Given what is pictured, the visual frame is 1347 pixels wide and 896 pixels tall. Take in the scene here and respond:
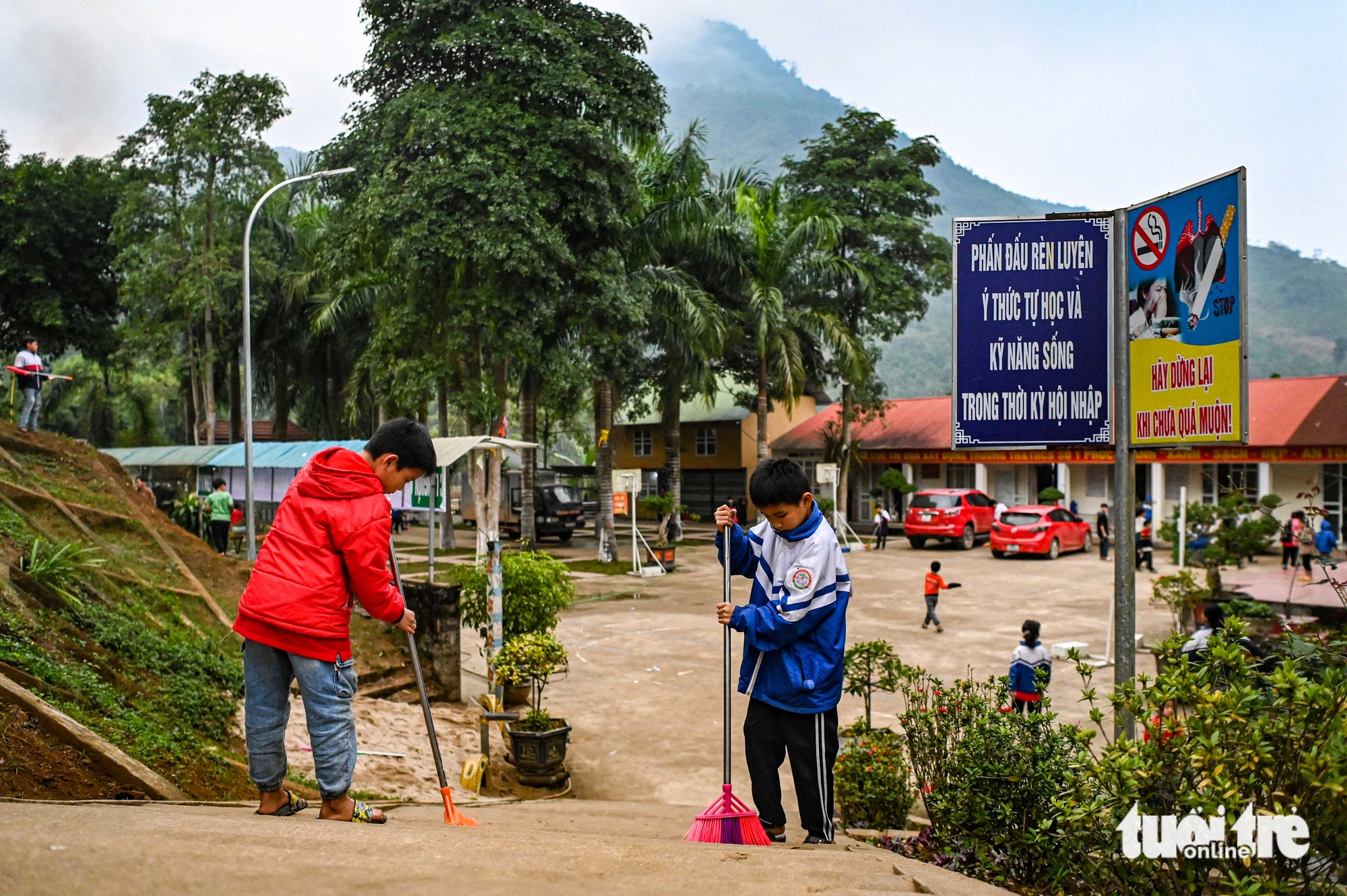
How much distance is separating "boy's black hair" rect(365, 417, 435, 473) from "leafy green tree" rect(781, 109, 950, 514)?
94.9 ft

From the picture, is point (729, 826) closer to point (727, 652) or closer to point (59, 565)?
point (727, 652)

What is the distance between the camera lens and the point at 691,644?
13867 mm

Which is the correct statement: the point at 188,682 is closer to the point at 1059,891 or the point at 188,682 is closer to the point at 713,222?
the point at 1059,891

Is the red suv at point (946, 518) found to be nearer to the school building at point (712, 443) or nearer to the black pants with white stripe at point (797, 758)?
the school building at point (712, 443)

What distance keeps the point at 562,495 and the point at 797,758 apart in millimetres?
27509

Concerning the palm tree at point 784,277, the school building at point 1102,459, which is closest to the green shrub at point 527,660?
the school building at point 1102,459

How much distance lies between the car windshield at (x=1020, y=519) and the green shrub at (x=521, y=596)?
1911 centimetres

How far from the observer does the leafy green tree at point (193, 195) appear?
95.8 ft

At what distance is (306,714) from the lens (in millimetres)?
3631

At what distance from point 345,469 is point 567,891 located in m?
1.97

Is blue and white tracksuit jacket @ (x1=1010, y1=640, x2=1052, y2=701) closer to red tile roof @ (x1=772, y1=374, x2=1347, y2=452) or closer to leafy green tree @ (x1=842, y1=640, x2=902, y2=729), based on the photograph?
leafy green tree @ (x1=842, y1=640, x2=902, y2=729)

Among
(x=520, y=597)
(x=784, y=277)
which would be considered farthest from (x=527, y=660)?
(x=784, y=277)

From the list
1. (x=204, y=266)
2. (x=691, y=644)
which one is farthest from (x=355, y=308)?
(x=691, y=644)

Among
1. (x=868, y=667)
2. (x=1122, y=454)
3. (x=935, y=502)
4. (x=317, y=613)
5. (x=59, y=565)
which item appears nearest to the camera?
(x=317, y=613)
